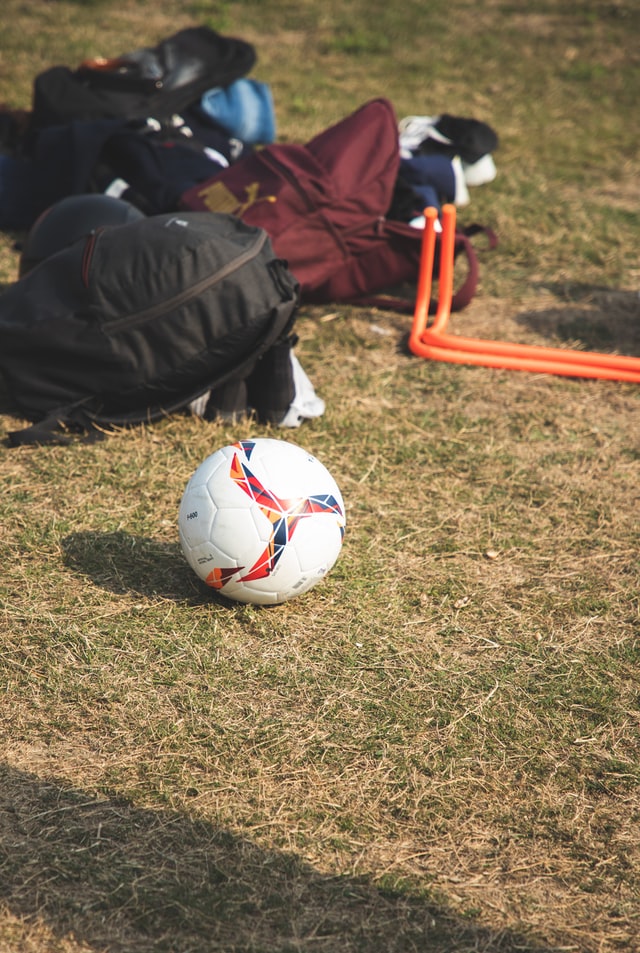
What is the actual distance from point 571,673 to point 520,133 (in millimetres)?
6124

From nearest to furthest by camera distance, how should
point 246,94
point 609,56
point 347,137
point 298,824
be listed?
1. point 298,824
2. point 347,137
3. point 246,94
4. point 609,56

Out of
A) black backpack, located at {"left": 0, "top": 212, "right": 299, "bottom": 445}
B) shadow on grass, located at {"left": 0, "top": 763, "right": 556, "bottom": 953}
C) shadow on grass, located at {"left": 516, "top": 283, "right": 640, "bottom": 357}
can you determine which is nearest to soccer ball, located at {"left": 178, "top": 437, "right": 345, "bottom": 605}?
shadow on grass, located at {"left": 0, "top": 763, "right": 556, "bottom": 953}

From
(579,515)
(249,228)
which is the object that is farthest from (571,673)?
(249,228)

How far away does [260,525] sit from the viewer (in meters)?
2.72

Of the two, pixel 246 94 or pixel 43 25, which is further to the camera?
pixel 43 25

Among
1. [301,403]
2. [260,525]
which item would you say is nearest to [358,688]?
[260,525]

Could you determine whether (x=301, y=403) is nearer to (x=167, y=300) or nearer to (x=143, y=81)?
(x=167, y=300)

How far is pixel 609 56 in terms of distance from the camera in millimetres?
9516

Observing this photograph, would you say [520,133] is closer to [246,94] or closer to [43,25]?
[246,94]

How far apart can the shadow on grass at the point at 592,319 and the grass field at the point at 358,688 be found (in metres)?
0.03

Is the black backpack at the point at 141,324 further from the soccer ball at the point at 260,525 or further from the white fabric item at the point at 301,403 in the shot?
the soccer ball at the point at 260,525

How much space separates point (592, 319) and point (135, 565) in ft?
10.1

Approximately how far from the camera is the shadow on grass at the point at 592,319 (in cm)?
484

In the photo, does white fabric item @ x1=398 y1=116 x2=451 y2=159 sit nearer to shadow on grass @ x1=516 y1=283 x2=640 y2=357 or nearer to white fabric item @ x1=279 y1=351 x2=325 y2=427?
shadow on grass @ x1=516 y1=283 x2=640 y2=357
